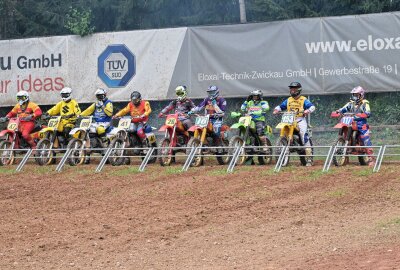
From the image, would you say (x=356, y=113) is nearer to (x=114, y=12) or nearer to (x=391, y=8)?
(x=391, y=8)

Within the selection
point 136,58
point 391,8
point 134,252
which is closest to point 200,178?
point 134,252

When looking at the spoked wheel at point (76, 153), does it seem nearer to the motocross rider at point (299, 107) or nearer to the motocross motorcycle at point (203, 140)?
the motocross motorcycle at point (203, 140)

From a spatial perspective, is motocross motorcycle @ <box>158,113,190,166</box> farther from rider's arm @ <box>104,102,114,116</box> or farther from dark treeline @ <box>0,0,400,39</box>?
dark treeline @ <box>0,0,400,39</box>

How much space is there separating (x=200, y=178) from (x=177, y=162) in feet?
13.0

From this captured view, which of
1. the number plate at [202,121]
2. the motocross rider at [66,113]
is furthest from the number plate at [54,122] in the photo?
the number plate at [202,121]

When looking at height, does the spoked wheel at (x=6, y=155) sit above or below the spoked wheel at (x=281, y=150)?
below

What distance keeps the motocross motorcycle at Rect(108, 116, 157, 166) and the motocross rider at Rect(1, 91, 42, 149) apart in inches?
97.0

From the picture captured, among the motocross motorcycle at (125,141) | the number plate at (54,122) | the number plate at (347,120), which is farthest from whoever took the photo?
the number plate at (54,122)

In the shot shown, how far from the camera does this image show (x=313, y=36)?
80.8 feet

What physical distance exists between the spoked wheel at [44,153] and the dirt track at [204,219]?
8.14 ft

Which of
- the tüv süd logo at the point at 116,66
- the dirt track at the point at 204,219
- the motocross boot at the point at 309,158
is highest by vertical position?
the tüv süd logo at the point at 116,66

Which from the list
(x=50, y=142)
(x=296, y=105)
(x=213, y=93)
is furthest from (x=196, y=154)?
(x=50, y=142)

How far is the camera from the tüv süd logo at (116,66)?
87.6ft

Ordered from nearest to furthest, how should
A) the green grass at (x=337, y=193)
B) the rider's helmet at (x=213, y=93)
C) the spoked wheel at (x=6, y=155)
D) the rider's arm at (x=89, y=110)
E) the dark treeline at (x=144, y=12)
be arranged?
the green grass at (x=337, y=193) → the rider's helmet at (x=213, y=93) → the spoked wheel at (x=6, y=155) → the rider's arm at (x=89, y=110) → the dark treeline at (x=144, y=12)
